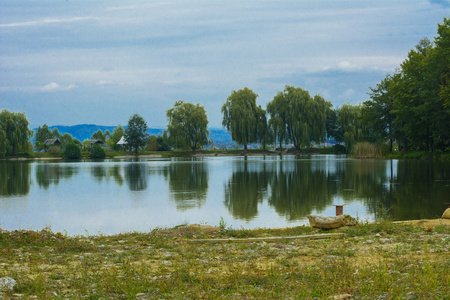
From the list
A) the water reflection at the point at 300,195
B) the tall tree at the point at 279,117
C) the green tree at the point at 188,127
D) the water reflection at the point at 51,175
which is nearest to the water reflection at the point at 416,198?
the water reflection at the point at 300,195

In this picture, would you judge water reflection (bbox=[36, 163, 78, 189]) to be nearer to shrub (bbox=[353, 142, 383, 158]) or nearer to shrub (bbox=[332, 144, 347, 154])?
shrub (bbox=[353, 142, 383, 158])

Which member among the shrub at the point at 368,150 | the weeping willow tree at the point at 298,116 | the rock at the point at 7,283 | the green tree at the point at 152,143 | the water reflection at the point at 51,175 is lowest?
the water reflection at the point at 51,175

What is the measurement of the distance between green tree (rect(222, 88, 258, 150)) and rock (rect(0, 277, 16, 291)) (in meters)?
72.4

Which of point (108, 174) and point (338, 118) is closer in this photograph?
point (108, 174)

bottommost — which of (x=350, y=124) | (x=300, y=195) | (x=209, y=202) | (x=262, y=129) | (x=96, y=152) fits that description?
(x=209, y=202)

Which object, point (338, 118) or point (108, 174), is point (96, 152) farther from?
point (108, 174)

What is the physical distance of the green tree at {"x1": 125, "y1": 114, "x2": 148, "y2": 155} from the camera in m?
108

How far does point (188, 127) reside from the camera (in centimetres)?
Answer: 8994

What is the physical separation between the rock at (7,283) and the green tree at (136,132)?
335 feet

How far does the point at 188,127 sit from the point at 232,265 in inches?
3269

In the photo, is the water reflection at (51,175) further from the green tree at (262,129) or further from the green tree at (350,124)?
the green tree at (350,124)

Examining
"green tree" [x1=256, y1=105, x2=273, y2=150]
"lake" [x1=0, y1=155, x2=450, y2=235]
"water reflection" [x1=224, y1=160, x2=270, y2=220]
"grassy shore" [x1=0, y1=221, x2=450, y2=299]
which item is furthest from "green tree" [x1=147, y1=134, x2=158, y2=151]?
"grassy shore" [x1=0, y1=221, x2=450, y2=299]

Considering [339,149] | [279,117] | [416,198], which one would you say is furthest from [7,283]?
[339,149]

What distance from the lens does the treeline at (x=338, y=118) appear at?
47500 millimetres
